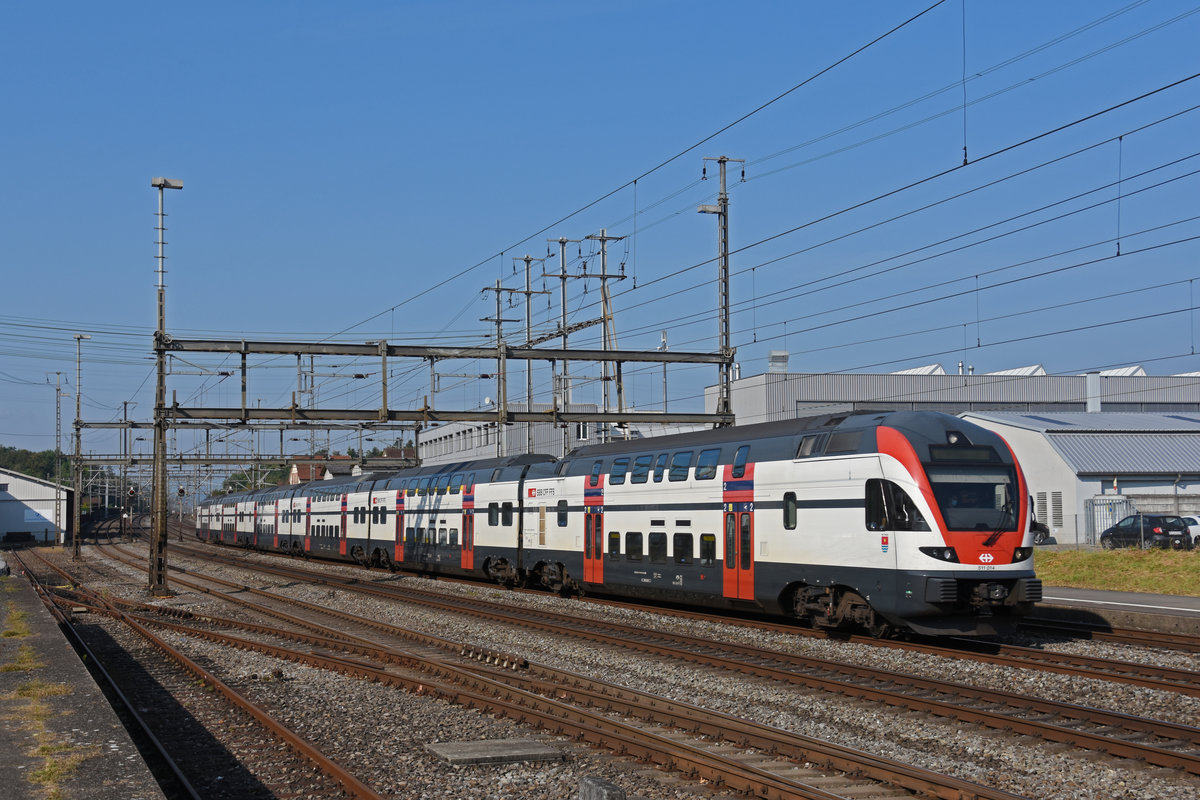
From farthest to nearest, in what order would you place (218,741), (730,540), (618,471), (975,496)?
(618,471)
(730,540)
(975,496)
(218,741)

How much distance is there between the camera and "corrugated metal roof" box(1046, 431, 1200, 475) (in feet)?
158

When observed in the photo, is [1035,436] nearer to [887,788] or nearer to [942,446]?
[942,446]

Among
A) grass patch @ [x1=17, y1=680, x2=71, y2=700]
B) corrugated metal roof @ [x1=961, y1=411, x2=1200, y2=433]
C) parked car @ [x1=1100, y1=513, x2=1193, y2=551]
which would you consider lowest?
grass patch @ [x1=17, y1=680, x2=71, y2=700]

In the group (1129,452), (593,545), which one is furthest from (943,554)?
(1129,452)

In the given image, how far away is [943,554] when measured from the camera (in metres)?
16.8

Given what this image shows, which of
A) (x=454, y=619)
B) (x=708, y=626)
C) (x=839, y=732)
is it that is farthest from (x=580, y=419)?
(x=839, y=732)

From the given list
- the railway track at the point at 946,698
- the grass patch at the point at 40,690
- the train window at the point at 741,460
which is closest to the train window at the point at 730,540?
the train window at the point at 741,460

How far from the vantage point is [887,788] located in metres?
9.67

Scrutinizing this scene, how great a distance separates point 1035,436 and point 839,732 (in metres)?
40.9

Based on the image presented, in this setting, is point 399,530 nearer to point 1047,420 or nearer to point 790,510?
point 790,510

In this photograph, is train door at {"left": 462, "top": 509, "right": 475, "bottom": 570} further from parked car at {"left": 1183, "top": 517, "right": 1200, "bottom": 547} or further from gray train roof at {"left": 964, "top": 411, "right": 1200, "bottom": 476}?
gray train roof at {"left": 964, "top": 411, "right": 1200, "bottom": 476}

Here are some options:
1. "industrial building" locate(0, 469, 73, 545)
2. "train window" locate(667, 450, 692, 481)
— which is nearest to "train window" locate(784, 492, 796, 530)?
"train window" locate(667, 450, 692, 481)

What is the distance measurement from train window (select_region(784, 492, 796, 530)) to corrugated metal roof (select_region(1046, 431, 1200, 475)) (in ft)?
106

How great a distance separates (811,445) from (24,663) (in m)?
13.1
